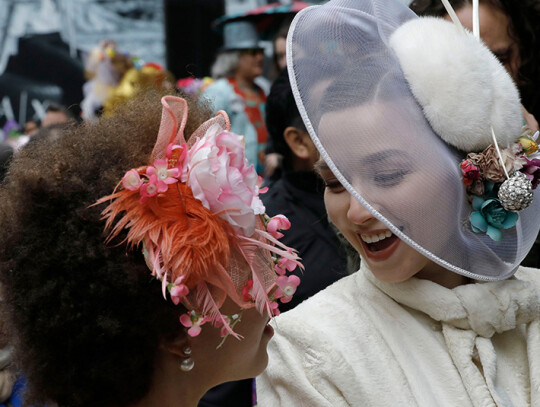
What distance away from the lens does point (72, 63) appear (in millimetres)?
9398

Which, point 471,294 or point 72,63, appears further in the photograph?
point 72,63

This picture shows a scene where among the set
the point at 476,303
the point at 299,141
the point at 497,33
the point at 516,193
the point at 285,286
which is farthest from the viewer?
the point at 299,141

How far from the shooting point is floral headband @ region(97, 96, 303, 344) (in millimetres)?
1364

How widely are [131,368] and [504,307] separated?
937mm

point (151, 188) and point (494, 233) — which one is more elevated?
point (151, 188)

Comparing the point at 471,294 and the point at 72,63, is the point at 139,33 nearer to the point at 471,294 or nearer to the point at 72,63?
the point at 72,63

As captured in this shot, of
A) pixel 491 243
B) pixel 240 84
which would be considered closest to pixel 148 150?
pixel 491 243

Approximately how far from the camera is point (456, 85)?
1688 mm

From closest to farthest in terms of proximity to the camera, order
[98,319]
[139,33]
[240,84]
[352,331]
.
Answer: [98,319] < [352,331] < [240,84] < [139,33]

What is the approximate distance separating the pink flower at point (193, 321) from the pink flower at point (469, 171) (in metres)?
0.68

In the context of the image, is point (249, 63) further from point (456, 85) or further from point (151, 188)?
point (151, 188)

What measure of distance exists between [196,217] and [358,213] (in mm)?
475

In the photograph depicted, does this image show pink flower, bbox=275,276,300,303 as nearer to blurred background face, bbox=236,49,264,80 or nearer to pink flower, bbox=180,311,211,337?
pink flower, bbox=180,311,211,337

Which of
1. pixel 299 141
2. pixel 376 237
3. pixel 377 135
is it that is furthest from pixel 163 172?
pixel 299 141
